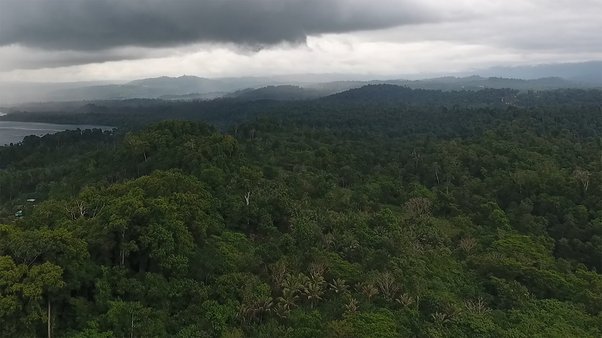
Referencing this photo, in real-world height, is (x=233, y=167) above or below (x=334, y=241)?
above

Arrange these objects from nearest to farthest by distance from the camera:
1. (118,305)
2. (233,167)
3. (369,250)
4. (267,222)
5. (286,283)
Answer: (118,305) → (286,283) → (369,250) → (267,222) → (233,167)

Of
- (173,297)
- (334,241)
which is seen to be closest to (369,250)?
(334,241)

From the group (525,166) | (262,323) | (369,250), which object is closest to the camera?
(262,323)

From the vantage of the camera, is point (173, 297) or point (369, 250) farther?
point (369, 250)

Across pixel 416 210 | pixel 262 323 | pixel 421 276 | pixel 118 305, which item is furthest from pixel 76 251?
pixel 416 210

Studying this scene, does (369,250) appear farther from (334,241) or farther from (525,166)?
(525,166)

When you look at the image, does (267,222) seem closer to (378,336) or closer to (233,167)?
(233,167)
